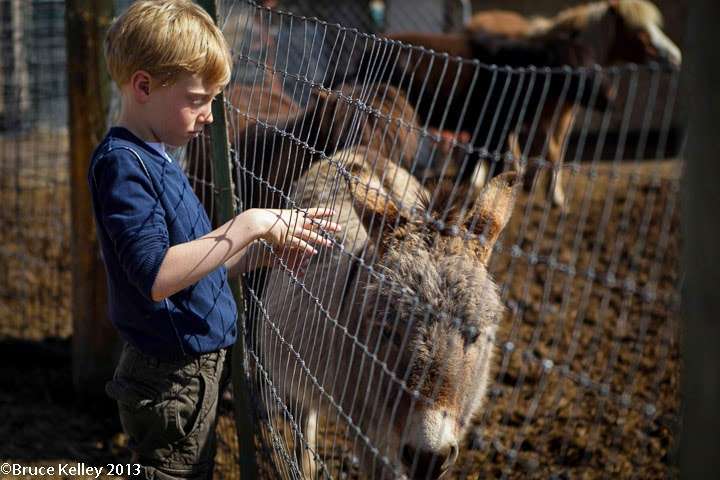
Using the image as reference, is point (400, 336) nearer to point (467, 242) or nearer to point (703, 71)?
point (467, 242)

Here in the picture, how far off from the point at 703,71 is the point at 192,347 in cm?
178

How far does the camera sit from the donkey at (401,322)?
2410 mm

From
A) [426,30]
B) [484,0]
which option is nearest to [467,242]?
[426,30]

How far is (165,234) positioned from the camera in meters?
2.22

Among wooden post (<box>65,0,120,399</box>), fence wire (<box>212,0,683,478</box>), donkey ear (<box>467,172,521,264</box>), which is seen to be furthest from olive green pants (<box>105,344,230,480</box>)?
wooden post (<box>65,0,120,399</box>)

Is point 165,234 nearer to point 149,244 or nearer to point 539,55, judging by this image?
point 149,244

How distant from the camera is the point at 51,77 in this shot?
6863mm

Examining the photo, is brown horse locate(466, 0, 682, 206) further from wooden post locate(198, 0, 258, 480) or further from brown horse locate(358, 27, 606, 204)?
wooden post locate(198, 0, 258, 480)

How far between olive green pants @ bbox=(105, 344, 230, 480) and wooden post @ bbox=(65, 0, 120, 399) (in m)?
1.63

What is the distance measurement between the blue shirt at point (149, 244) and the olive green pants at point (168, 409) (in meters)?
0.11


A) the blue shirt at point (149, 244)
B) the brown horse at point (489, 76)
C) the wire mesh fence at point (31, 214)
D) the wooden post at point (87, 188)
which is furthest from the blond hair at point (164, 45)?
the brown horse at point (489, 76)

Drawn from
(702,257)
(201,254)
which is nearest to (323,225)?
(201,254)

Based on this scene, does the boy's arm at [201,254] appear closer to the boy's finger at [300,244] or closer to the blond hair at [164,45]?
the boy's finger at [300,244]

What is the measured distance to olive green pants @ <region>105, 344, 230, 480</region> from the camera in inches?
99.9
